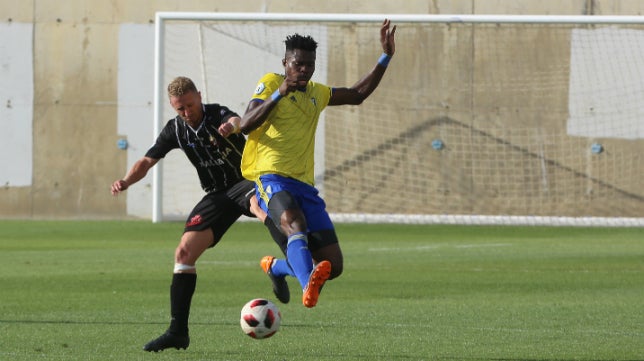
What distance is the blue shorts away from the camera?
8.92 metres

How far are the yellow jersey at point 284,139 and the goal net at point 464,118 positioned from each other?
43.2ft

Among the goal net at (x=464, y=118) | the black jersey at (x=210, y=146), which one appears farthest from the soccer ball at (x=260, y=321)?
the goal net at (x=464, y=118)

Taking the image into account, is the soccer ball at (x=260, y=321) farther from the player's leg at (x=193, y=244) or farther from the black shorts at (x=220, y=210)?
the black shorts at (x=220, y=210)

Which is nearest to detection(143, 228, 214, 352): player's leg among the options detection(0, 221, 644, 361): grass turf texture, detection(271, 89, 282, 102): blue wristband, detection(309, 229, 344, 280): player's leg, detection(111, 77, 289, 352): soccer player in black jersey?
detection(111, 77, 289, 352): soccer player in black jersey

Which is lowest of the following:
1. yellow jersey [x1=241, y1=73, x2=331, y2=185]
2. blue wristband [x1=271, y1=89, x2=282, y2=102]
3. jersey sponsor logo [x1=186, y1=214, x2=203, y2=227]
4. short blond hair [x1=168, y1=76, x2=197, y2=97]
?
jersey sponsor logo [x1=186, y1=214, x2=203, y2=227]

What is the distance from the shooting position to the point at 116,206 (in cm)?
2495

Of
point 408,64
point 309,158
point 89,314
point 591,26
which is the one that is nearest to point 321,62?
point 408,64

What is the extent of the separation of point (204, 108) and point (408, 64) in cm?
1451

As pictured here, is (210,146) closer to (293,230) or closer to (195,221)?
(195,221)

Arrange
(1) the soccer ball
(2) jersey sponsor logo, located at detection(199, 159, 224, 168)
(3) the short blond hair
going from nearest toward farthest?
(1) the soccer ball < (3) the short blond hair < (2) jersey sponsor logo, located at detection(199, 159, 224, 168)

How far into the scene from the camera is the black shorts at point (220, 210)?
927cm

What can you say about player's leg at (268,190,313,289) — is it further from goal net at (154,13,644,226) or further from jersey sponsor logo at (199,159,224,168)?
goal net at (154,13,644,226)

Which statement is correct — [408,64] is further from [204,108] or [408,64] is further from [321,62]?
[204,108]

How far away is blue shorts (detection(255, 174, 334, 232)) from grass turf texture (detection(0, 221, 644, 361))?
85 centimetres
